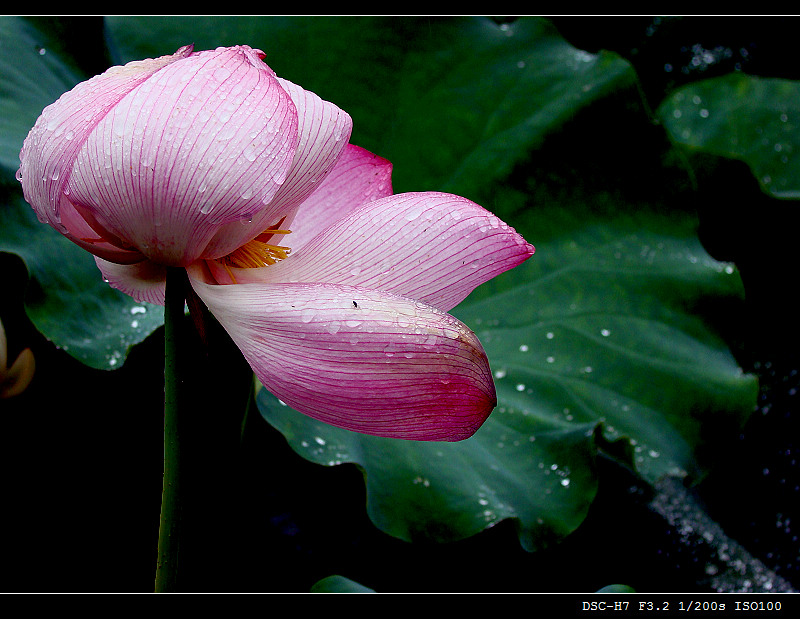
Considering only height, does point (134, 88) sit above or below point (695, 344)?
above

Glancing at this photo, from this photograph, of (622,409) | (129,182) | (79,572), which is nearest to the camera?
(129,182)

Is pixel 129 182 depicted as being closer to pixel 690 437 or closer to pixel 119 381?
pixel 119 381

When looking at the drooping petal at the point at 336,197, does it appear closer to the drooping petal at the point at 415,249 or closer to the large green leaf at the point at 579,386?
the drooping petal at the point at 415,249

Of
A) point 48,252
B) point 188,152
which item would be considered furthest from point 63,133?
point 48,252

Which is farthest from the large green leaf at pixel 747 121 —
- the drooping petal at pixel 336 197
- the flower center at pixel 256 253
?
the flower center at pixel 256 253

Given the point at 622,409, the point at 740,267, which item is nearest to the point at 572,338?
the point at 622,409

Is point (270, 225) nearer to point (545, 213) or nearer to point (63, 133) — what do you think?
point (63, 133)
